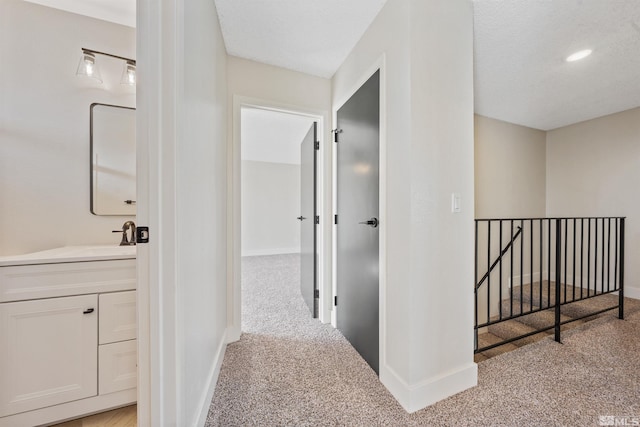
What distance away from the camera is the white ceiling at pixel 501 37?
4.87 feet

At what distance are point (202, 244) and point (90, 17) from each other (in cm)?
180

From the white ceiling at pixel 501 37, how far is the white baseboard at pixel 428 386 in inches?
90.1

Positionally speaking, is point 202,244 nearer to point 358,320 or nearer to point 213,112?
point 213,112

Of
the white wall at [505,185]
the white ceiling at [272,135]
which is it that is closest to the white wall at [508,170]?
the white wall at [505,185]

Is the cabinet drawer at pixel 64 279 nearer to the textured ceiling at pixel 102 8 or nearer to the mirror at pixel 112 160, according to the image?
the mirror at pixel 112 160

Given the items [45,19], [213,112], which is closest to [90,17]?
[45,19]

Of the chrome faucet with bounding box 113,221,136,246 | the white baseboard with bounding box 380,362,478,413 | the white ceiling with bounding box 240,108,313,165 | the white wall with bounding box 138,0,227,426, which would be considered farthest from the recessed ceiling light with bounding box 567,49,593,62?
the chrome faucet with bounding box 113,221,136,246

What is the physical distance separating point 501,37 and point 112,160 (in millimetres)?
2972

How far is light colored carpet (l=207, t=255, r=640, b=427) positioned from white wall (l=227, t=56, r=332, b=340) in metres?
0.44

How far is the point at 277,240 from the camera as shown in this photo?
6004 millimetres

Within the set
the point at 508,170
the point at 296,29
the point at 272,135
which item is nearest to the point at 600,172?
the point at 508,170

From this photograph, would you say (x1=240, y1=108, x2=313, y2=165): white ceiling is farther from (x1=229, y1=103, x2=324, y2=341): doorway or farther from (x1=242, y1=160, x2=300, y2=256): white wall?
(x1=242, y1=160, x2=300, y2=256): white wall

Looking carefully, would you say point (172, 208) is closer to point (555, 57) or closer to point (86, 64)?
point (86, 64)

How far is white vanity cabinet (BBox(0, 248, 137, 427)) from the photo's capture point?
3.55ft
